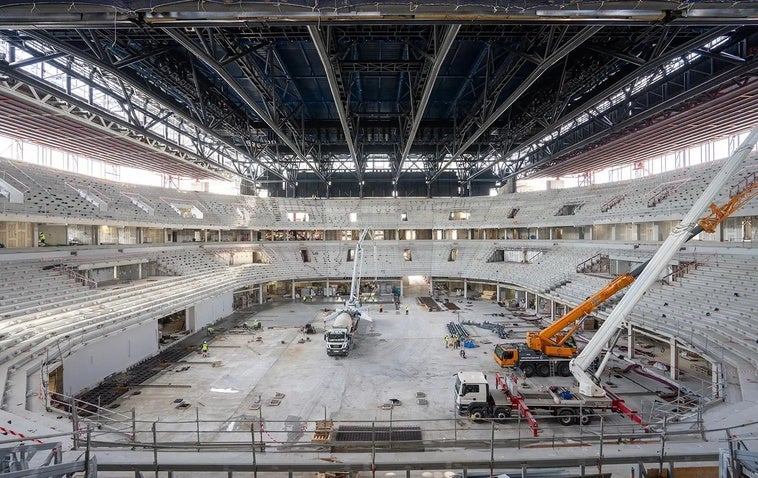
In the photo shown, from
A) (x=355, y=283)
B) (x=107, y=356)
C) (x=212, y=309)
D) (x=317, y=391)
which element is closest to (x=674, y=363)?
(x=317, y=391)

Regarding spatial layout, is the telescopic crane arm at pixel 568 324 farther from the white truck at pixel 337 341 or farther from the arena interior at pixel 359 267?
the white truck at pixel 337 341

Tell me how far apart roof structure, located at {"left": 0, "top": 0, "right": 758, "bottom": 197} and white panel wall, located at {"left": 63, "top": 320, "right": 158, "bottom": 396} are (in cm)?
1068

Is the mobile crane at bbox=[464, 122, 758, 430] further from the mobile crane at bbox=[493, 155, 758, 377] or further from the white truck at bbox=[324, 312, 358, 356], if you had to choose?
the white truck at bbox=[324, 312, 358, 356]

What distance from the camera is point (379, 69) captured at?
15.0m

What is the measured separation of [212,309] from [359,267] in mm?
16336

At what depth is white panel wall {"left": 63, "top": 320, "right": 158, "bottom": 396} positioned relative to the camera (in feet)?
46.5

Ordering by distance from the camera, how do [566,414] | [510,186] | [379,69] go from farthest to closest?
[510,186], [379,69], [566,414]

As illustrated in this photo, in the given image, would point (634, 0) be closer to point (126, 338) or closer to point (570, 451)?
point (570, 451)

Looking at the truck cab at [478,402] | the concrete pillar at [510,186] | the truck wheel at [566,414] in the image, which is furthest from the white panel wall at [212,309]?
the concrete pillar at [510,186]

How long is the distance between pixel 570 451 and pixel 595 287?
69.0 ft

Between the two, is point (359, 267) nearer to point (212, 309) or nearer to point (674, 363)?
point (212, 309)

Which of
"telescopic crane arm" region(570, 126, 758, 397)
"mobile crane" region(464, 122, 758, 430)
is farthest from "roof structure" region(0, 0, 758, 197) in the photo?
"mobile crane" region(464, 122, 758, 430)

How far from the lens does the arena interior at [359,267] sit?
778 centimetres

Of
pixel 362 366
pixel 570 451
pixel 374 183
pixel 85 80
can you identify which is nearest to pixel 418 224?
pixel 374 183
